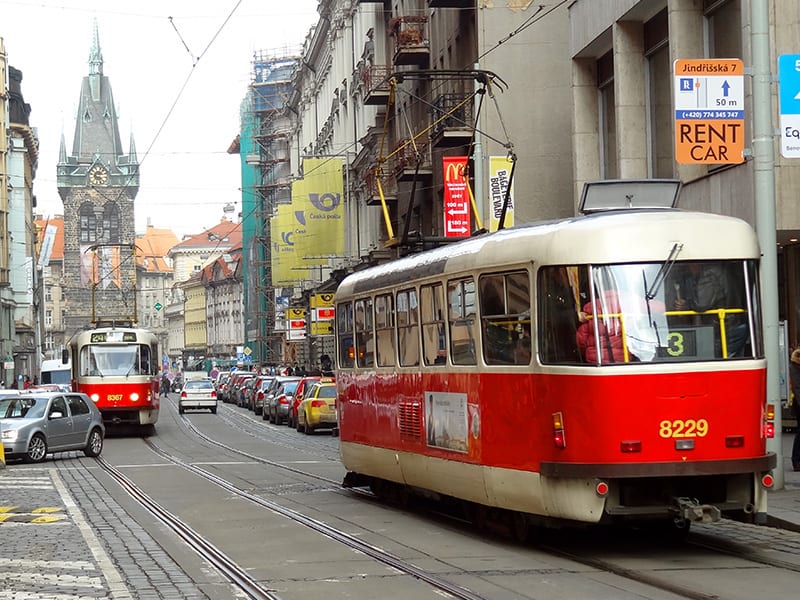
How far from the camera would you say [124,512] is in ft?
57.5

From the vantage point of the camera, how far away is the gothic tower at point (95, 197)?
569ft

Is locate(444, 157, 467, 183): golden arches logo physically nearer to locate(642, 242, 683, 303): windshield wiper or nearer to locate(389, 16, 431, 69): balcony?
locate(389, 16, 431, 69): balcony

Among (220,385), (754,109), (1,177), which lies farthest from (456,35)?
(220,385)

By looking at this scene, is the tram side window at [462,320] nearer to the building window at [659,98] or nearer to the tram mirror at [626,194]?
the tram mirror at [626,194]

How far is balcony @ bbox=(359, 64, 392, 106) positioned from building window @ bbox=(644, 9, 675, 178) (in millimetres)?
20871

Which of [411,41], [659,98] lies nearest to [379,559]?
[659,98]

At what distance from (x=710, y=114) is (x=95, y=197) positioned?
544 ft

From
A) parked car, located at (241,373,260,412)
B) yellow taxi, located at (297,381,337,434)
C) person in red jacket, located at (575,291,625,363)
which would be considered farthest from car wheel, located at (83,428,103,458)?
parked car, located at (241,373,260,412)

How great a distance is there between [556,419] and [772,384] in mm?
4722

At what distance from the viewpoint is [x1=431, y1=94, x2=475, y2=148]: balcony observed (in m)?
Answer: 39.8

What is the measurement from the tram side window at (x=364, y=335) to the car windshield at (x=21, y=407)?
42.4 feet

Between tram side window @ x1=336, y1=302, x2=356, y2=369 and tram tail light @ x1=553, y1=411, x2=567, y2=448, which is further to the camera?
tram side window @ x1=336, y1=302, x2=356, y2=369

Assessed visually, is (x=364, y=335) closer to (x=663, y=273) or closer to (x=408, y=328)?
(x=408, y=328)

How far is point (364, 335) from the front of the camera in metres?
18.0
